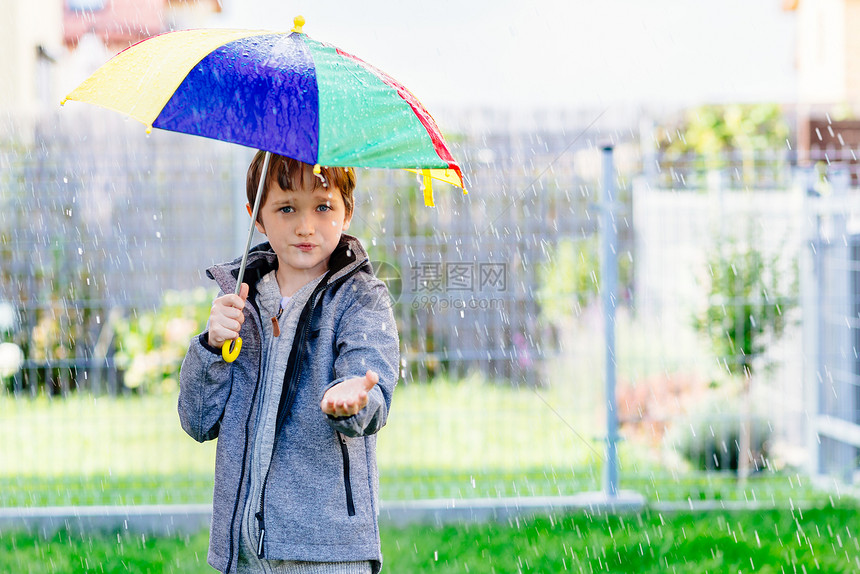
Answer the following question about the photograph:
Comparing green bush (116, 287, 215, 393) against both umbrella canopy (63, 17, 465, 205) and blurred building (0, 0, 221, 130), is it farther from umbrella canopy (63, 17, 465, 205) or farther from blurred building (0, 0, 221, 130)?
umbrella canopy (63, 17, 465, 205)

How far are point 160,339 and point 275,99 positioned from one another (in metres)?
4.31

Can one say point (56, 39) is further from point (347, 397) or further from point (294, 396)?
point (347, 397)

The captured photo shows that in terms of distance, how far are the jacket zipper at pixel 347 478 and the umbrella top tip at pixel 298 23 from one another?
0.98 meters

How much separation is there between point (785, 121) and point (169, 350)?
38.2ft

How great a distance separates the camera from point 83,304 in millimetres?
4988

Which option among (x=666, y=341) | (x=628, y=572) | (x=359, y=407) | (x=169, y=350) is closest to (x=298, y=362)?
(x=359, y=407)

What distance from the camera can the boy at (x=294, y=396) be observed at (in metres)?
2.13

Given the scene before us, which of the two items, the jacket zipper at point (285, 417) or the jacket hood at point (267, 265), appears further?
the jacket hood at point (267, 265)

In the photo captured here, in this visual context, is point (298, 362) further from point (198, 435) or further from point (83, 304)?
point (83, 304)

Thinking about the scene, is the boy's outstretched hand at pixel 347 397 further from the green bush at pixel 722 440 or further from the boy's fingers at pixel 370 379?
the green bush at pixel 722 440

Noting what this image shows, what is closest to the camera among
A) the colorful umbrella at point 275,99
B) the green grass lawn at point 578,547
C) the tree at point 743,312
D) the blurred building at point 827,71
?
the colorful umbrella at point 275,99

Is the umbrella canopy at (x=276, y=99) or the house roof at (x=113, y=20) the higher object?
the house roof at (x=113, y=20)

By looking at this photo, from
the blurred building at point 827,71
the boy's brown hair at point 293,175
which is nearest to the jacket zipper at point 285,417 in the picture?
A: the boy's brown hair at point 293,175

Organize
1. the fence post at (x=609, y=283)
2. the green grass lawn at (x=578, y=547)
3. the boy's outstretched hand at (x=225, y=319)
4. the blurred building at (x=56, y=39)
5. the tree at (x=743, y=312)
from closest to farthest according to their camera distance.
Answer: the boy's outstretched hand at (x=225, y=319) < the green grass lawn at (x=578, y=547) < the fence post at (x=609, y=283) < the tree at (x=743, y=312) < the blurred building at (x=56, y=39)
